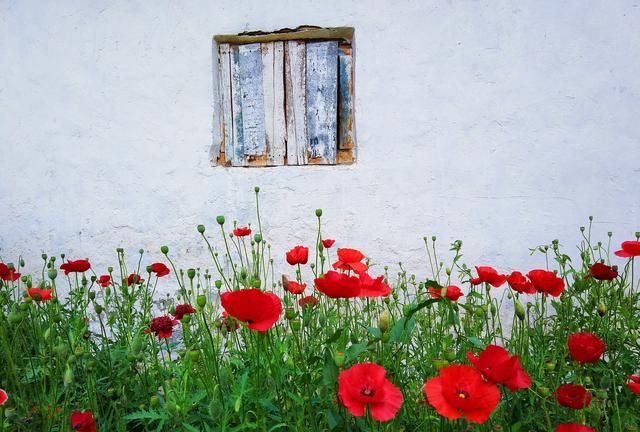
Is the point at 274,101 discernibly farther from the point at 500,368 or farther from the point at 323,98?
the point at 500,368

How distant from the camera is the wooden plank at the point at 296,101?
3.58m

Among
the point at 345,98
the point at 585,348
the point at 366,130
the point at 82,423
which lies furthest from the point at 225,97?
the point at 585,348

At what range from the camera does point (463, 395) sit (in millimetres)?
891

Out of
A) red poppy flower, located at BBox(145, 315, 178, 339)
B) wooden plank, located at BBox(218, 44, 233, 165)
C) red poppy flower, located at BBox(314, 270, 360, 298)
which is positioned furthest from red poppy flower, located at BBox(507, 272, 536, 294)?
wooden plank, located at BBox(218, 44, 233, 165)

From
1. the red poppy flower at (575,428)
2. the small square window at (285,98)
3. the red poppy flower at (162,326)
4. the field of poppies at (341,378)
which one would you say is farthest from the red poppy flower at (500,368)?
the small square window at (285,98)

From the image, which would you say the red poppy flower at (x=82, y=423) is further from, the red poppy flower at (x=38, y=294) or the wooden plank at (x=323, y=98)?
the wooden plank at (x=323, y=98)

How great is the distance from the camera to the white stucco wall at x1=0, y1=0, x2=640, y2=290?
127 inches

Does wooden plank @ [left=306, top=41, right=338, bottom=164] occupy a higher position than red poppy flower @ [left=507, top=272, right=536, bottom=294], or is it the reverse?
wooden plank @ [left=306, top=41, right=338, bottom=164]

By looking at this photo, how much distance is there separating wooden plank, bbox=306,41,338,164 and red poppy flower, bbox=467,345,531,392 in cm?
270

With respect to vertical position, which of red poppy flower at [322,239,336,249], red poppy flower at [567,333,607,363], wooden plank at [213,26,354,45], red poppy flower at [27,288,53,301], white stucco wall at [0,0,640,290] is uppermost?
wooden plank at [213,26,354,45]

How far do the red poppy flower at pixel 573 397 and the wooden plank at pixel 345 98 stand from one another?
8.58 ft

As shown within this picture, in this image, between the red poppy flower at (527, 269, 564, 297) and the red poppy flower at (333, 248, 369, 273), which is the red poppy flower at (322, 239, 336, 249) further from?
the red poppy flower at (527, 269, 564, 297)

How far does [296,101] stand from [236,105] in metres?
0.42

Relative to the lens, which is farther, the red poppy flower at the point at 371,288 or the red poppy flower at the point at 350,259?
the red poppy flower at the point at 350,259
